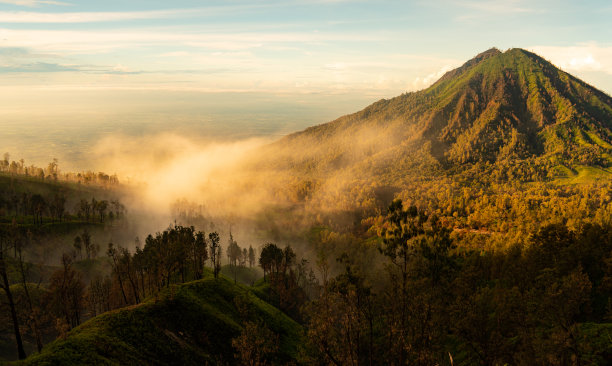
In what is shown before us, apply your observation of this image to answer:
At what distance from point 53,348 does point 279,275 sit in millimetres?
88312

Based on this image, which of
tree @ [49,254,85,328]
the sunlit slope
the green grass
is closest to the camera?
the sunlit slope

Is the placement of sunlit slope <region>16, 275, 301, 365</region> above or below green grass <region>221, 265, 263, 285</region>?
above

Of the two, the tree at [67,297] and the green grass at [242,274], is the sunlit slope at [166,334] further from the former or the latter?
the green grass at [242,274]

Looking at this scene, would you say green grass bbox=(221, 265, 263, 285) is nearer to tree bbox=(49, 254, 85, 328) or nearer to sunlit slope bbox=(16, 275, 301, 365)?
tree bbox=(49, 254, 85, 328)

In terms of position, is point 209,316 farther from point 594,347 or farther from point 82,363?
point 594,347

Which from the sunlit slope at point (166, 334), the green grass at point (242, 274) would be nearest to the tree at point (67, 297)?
the sunlit slope at point (166, 334)

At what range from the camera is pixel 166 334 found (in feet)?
168

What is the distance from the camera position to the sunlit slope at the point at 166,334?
3778cm

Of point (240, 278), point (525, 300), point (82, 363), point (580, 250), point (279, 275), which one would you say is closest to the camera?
point (82, 363)

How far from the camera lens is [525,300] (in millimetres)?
48062

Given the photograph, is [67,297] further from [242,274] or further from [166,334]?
[242,274]

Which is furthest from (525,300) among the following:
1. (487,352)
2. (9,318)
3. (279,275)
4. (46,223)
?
(46,223)

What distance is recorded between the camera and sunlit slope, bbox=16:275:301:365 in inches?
1487

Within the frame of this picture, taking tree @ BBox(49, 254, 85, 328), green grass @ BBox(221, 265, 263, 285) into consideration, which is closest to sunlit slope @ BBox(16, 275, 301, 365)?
tree @ BBox(49, 254, 85, 328)
